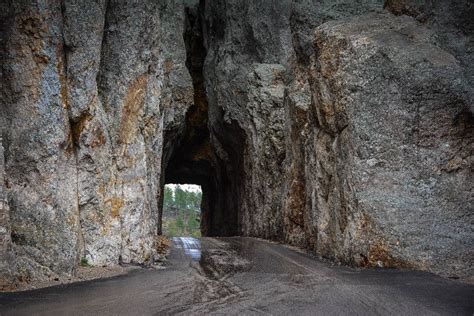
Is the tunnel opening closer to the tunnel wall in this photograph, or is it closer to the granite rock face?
the tunnel wall

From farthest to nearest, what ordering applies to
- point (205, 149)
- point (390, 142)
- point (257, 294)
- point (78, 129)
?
point (205, 149) → point (390, 142) → point (78, 129) → point (257, 294)

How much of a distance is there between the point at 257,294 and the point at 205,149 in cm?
2944

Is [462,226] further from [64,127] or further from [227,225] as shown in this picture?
[227,225]

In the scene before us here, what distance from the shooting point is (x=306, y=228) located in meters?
16.0

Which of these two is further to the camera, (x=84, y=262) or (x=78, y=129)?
(x=78, y=129)

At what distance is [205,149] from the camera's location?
36.5 meters

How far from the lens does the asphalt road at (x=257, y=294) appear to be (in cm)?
611

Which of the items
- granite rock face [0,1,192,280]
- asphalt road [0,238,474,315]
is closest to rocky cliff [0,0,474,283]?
granite rock face [0,1,192,280]

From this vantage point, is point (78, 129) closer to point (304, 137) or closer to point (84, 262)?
point (84, 262)

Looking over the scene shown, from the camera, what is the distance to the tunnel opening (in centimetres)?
3003

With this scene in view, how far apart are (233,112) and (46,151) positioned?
18433 mm

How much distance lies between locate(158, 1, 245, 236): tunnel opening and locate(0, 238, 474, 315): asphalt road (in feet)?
59.6

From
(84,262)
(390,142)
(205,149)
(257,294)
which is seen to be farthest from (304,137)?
(205,149)

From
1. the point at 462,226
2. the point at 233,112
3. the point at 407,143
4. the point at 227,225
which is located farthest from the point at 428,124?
the point at 227,225
